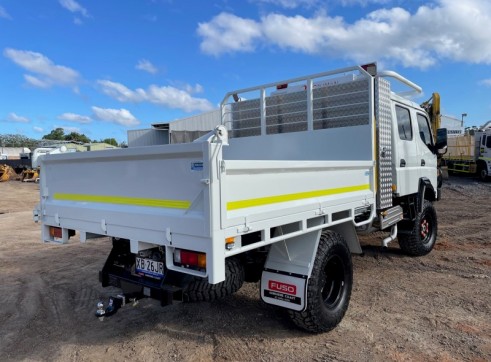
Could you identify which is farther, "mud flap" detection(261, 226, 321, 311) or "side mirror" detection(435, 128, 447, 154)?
"side mirror" detection(435, 128, 447, 154)

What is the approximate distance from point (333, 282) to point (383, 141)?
1.94 m

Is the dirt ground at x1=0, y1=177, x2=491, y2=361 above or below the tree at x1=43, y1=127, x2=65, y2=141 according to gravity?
below

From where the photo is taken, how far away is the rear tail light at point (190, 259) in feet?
8.70

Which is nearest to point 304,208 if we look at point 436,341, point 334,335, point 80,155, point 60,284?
point 334,335

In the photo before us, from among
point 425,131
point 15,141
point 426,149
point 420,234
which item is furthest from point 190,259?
point 15,141

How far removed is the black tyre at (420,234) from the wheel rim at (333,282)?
2639 mm

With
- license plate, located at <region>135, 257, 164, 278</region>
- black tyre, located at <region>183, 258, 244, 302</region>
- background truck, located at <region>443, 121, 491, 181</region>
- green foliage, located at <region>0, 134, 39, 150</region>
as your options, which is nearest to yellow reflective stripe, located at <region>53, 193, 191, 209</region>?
license plate, located at <region>135, 257, 164, 278</region>

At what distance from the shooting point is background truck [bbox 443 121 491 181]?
20062 mm

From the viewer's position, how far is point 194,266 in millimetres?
2711

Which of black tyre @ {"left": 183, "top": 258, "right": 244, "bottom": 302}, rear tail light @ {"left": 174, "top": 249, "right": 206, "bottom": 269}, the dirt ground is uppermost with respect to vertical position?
rear tail light @ {"left": 174, "top": 249, "right": 206, "bottom": 269}

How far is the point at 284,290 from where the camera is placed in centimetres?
339

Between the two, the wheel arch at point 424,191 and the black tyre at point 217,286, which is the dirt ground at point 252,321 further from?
the wheel arch at point 424,191

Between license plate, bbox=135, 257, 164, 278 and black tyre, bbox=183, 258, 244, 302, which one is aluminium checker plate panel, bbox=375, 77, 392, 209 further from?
license plate, bbox=135, 257, 164, 278

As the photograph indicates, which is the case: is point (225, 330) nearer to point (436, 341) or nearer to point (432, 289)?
point (436, 341)
